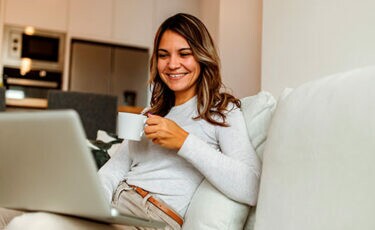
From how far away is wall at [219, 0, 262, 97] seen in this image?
4.25 metres

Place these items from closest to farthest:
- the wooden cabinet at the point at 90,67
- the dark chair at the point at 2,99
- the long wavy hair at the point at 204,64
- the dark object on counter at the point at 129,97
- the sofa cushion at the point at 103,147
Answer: the long wavy hair at the point at 204,64
the sofa cushion at the point at 103,147
the dark chair at the point at 2,99
the wooden cabinet at the point at 90,67
the dark object on counter at the point at 129,97

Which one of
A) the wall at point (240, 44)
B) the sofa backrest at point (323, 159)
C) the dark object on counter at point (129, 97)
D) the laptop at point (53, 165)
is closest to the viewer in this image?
the laptop at point (53, 165)

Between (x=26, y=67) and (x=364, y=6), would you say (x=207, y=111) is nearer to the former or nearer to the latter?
(x=364, y=6)

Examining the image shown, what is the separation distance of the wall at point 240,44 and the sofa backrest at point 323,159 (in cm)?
320

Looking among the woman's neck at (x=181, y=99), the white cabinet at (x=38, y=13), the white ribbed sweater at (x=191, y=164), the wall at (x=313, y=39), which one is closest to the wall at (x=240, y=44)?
the wall at (x=313, y=39)

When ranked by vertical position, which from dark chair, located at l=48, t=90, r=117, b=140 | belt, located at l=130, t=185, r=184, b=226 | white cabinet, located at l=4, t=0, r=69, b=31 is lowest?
belt, located at l=130, t=185, r=184, b=226

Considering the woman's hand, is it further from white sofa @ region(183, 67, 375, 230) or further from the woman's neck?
the woman's neck

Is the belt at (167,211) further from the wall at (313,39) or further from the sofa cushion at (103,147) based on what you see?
the wall at (313,39)

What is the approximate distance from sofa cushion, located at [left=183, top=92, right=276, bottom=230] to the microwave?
4.03 metres

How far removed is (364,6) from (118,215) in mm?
1547

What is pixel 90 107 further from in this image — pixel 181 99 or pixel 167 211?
pixel 167 211

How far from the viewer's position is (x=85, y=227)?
0.75 m

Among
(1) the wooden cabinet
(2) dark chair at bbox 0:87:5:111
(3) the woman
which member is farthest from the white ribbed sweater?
(1) the wooden cabinet

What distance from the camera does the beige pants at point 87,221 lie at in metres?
0.73
